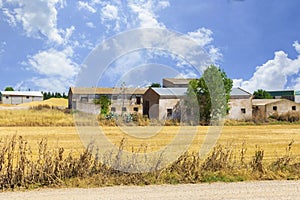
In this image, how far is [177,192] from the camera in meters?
7.75

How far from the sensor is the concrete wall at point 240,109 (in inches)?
2019

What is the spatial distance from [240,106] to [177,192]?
151 ft

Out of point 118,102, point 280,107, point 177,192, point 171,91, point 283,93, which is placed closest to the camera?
point 177,192

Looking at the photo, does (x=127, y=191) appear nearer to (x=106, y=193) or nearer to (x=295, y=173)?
(x=106, y=193)

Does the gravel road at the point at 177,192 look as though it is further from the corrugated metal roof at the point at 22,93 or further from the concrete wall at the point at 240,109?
the corrugated metal roof at the point at 22,93

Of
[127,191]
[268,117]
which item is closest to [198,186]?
[127,191]

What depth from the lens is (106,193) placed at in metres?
7.62

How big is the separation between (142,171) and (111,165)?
78cm

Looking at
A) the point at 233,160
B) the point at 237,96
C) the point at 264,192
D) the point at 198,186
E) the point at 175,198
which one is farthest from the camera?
the point at 237,96

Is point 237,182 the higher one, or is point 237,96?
point 237,96

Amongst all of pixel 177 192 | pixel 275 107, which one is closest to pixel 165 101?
pixel 275 107

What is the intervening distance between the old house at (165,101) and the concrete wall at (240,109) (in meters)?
7.23

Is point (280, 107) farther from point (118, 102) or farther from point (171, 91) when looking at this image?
point (118, 102)

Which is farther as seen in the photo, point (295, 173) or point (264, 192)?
point (295, 173)
